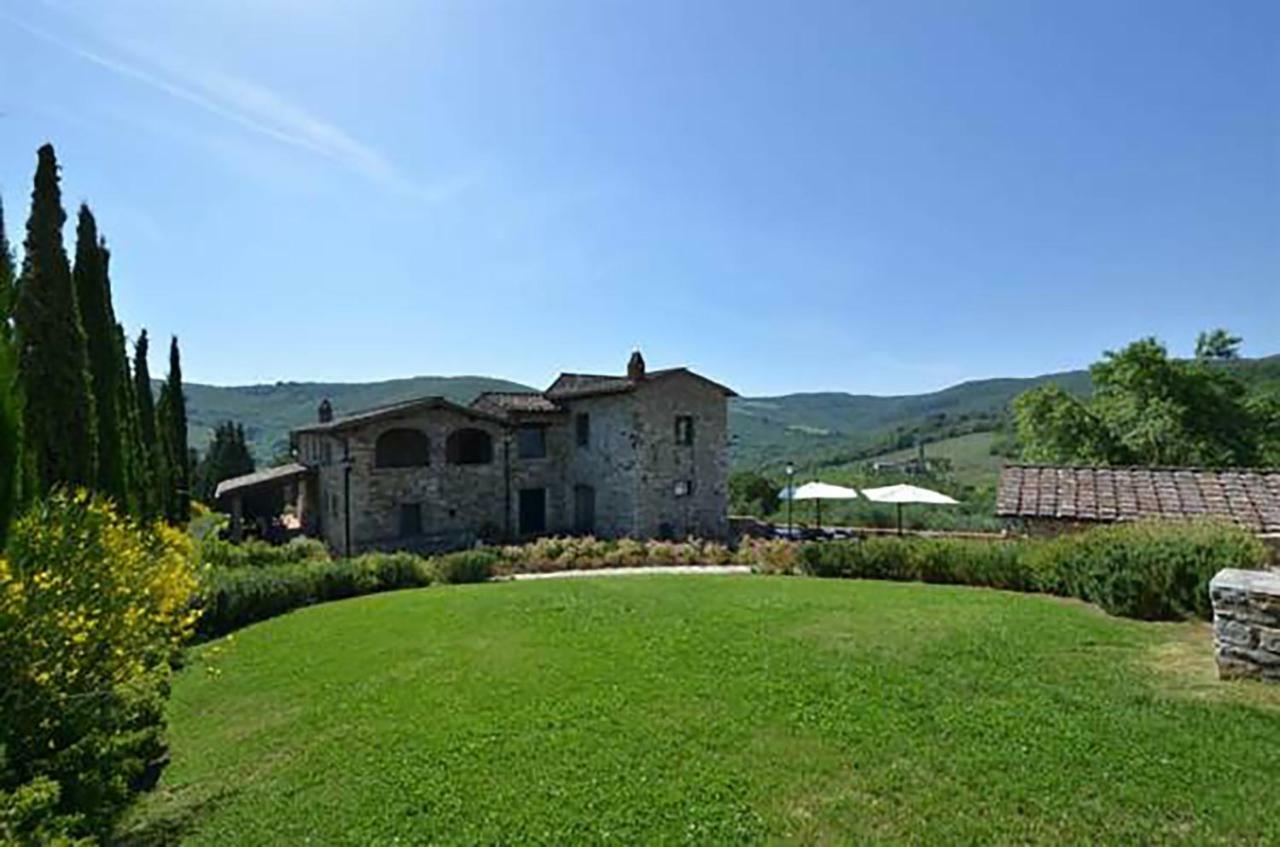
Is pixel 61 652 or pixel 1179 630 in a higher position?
pixel 61 652

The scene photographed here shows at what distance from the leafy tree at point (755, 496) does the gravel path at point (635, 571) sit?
14.5 meters

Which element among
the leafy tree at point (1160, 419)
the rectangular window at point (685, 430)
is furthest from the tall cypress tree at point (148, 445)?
the leafy tree at point (1160, 419)

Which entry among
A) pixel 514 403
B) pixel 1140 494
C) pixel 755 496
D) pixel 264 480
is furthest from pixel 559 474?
pixel 1140 494

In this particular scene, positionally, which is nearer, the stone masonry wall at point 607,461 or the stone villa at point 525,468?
the stone villa at point 525,468

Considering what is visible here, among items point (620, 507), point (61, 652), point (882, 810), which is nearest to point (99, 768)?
point (61, 652)

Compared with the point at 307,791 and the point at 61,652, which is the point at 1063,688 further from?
the point at 61,652

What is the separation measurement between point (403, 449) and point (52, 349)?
16443 millimetres

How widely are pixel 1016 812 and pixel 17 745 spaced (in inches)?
282

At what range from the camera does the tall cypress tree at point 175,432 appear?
68.4 ft

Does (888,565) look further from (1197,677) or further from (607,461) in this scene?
(607,461)

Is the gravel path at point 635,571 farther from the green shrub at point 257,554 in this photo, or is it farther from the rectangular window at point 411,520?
the rectangular window at point 411,520

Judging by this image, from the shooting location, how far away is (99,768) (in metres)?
5.58

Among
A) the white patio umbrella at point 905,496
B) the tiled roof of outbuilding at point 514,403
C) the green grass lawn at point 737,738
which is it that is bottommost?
the green grass lawn at point 737,738

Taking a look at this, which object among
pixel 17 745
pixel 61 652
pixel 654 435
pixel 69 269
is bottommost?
pixel 17 745
